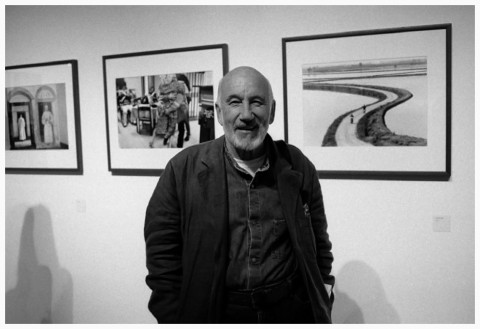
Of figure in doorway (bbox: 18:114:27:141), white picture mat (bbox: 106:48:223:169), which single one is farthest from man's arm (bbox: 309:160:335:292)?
figure in doorway (bbox: 18:114:27:141)

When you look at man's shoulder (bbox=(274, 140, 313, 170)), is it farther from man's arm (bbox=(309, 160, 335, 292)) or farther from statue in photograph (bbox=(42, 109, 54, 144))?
statue in photograph (bbox=(42, 109, 54, 144))

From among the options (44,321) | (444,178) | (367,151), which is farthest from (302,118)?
(44,321)

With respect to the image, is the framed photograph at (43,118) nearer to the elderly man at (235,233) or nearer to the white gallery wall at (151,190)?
the white gallery wall at (151,190)

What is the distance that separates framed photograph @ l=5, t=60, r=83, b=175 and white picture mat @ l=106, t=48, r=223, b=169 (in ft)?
0.80

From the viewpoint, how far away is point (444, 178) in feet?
5.47

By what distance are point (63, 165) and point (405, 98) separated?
76.5 inches

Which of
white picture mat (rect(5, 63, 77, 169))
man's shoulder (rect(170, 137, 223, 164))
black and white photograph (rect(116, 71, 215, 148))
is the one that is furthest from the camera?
white picture mat (rect(5, 63, 77, 169))

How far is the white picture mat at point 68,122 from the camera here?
84.9 inches

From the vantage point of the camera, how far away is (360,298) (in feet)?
5.98

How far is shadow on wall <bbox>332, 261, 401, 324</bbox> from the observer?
5.90 feet

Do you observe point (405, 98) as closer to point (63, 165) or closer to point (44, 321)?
point (63, 165)

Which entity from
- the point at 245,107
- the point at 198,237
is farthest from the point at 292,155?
the point at 198,237

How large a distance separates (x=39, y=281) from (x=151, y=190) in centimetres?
104

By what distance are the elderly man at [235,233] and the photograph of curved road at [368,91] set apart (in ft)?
2.05
